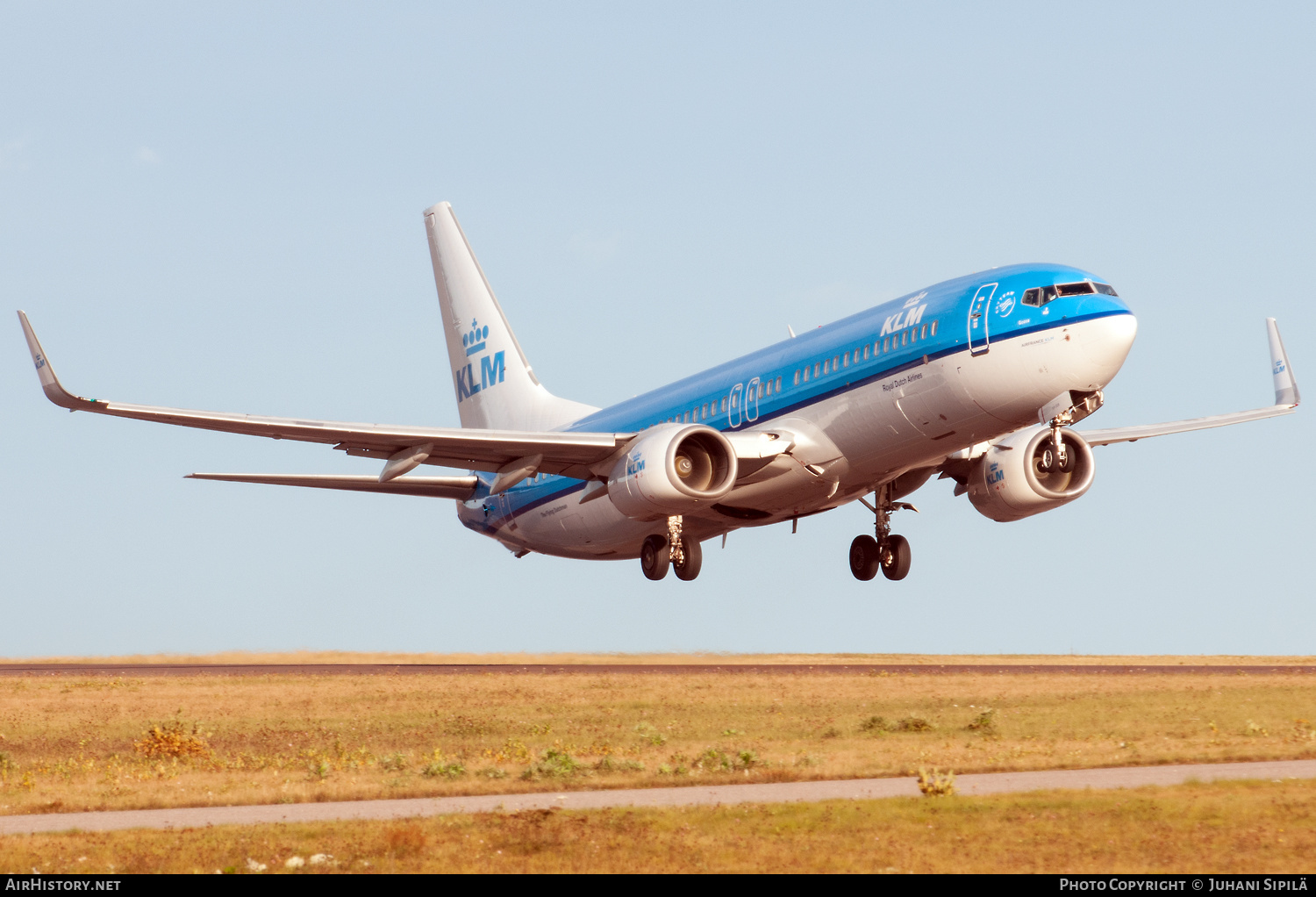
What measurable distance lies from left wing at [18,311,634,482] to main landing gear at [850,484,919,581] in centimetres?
760

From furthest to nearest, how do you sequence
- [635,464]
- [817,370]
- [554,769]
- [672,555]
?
[672,555], [817,370], [635,464], [554,769]

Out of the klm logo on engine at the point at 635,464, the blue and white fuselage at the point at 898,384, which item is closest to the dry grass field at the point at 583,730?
the blue and white fuselage at the point at 898,384

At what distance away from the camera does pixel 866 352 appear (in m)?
33.6

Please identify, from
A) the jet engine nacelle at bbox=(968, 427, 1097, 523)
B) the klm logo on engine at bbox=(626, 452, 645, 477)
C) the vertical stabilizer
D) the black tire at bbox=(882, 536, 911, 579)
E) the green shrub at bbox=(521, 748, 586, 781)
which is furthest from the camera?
the vertical stabilizer

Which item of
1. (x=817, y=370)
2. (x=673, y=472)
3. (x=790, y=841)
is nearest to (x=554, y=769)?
(x=790, y=841)

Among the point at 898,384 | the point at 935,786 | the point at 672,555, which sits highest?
the point at 898,384

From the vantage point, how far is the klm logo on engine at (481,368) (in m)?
52.3

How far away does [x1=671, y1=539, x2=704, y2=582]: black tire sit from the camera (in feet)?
127

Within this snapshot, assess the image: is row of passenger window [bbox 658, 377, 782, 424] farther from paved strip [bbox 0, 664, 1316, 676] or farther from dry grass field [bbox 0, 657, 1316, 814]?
paved strip [bbox 0, 664, 1316, 676]

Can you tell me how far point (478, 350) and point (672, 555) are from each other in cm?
1816

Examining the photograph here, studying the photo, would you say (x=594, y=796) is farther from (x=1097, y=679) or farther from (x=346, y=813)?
(x=1097, y=679)

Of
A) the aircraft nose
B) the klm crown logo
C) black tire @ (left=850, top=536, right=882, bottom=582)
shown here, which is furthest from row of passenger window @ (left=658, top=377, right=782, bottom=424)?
the klm crown logo

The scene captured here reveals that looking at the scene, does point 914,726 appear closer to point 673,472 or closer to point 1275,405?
point 673,472

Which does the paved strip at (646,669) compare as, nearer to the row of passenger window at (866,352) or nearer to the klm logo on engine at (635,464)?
the klm logo on engine at (635,464)
